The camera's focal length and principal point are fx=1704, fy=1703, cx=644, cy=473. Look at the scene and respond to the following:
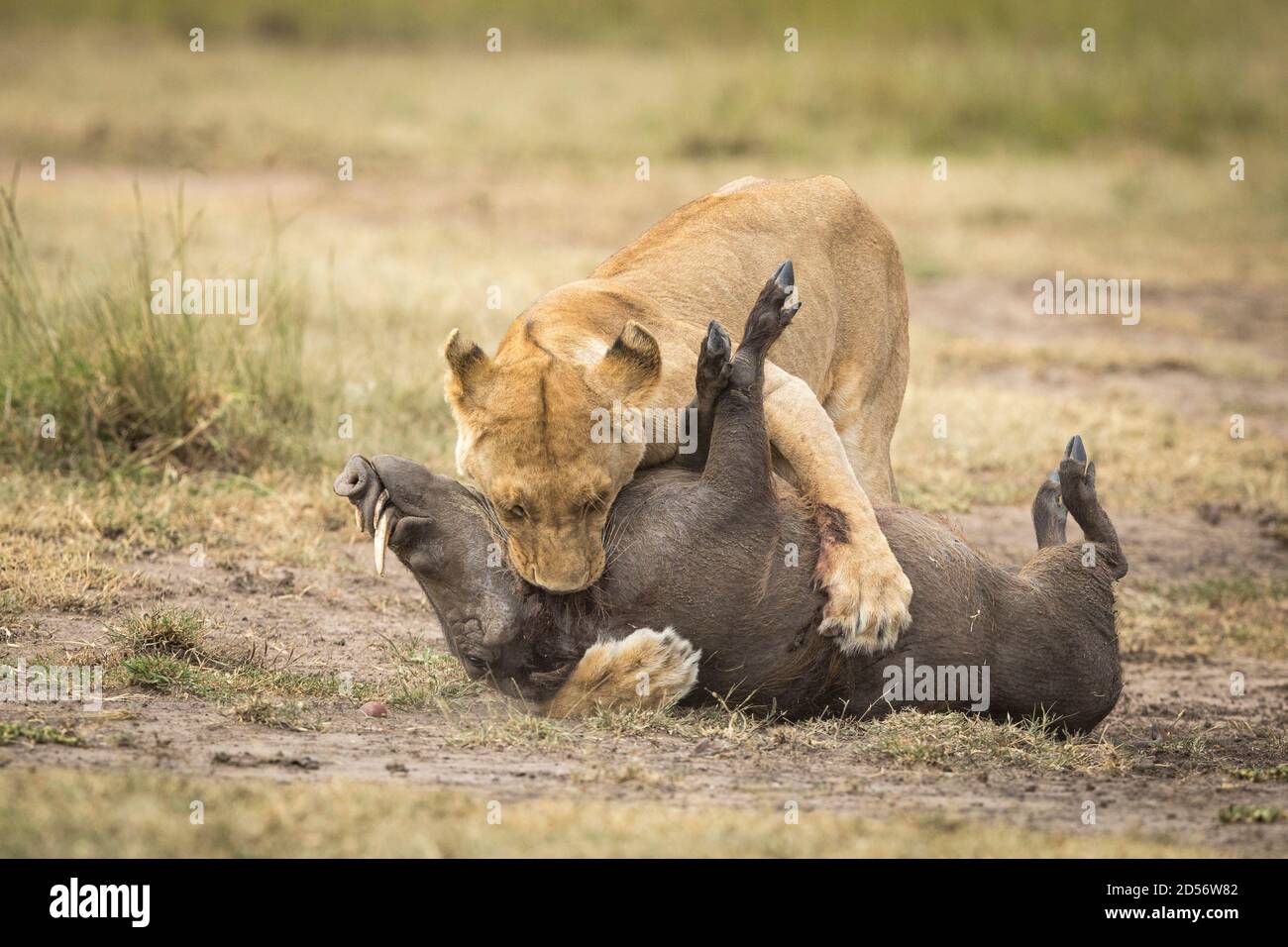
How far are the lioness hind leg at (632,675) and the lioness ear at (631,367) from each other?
0.74 meters

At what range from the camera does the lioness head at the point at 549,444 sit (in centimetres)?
463

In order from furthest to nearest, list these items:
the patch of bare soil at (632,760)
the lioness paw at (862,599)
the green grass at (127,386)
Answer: the green grass at (127,386) < the lioness paw at (862,599) < the patch of bare soil at (632,760)

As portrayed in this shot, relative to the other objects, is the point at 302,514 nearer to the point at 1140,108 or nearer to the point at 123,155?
the point at 123,155

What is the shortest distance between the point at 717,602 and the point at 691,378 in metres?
0.90

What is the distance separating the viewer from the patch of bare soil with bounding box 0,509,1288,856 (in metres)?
4.20

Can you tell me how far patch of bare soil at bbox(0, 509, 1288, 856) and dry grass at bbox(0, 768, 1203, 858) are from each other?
0.53ft

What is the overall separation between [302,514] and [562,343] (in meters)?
2.36

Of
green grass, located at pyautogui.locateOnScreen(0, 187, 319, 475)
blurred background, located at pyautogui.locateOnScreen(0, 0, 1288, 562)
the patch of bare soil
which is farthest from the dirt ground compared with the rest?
blurred background, located at pyautogui.locateOnScreen(0, 0, 1288, 562)

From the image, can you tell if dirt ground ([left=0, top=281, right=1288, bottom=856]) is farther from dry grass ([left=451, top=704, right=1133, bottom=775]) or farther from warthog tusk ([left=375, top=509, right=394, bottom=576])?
warthog tusk ([left=375, top=509, right=394, bottom=576])

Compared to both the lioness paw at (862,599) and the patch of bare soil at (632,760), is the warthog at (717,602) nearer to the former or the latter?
the lioness paw at (862,599)

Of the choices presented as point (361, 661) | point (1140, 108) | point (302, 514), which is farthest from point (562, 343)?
point (1140, 108)

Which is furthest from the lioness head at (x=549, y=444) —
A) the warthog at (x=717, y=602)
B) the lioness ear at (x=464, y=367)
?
the warthog at (x=717, y=602)

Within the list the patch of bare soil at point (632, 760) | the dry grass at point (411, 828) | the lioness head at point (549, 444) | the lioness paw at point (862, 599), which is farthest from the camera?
the lioness paw at point (862, 599)

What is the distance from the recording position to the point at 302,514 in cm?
708
